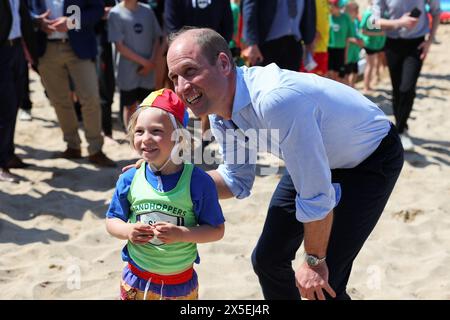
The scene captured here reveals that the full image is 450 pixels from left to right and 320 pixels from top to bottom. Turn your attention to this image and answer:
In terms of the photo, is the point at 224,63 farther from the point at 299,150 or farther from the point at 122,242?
A: the point at 122,242

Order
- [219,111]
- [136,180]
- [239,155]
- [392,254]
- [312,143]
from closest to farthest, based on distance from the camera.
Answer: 1. [312,143]
2. [219,111]
3. [136,180]
4. [239,155]
5. [392,254]

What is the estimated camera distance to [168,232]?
2.46m

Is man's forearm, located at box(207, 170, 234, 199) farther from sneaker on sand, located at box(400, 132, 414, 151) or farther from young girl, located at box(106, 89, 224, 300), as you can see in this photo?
sneaker on sand, located at box(400, 132, 414, 151)

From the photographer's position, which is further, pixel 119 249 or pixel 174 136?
pixel 119 249

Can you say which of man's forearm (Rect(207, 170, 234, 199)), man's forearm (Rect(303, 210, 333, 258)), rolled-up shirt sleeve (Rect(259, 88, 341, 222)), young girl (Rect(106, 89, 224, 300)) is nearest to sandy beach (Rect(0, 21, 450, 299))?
man's forearm (Rect(207, 170, 234, 199))

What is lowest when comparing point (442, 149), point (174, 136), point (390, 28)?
point (442, 149)

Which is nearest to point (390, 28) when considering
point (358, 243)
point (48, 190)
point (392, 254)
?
point (392, 254)

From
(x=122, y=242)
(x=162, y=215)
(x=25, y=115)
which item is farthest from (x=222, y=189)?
(x=25, y=115)

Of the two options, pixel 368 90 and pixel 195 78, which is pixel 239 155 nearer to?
pixel 195 78

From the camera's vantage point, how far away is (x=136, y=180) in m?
2.62

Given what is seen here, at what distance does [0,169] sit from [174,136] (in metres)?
3.23

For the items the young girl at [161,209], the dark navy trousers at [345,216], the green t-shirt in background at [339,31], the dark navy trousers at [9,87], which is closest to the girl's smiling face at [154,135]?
the young girl at [161,209]

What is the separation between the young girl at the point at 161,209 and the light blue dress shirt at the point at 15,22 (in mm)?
2992

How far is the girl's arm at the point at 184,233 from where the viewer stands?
2461 millimetres
